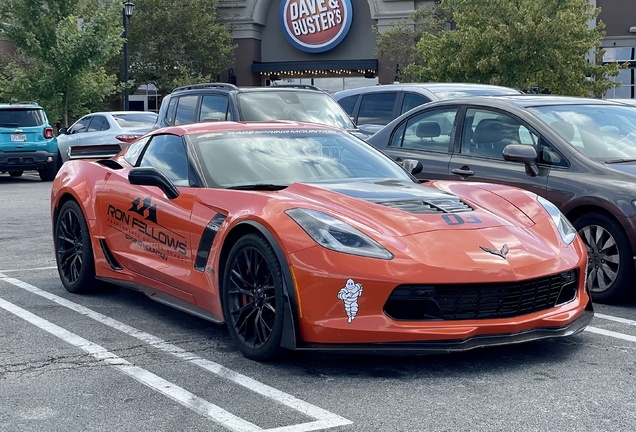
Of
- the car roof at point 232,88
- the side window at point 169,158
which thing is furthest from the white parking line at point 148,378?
the car roof at point 232,88

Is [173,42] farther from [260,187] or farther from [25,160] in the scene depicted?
[260,187]

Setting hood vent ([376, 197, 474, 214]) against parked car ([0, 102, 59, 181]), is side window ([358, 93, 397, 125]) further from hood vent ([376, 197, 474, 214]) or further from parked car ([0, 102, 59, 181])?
parked car ([0, 102, 59, 181])

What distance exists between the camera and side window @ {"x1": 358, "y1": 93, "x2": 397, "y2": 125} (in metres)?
13.3

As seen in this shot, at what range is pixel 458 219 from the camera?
543 centimetres

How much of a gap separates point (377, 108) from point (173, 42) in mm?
32387

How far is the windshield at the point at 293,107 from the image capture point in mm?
12531

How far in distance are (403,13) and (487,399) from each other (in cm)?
4135

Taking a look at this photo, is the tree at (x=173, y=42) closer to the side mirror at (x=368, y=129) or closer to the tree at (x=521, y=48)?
the tree at (x=521, y=48)

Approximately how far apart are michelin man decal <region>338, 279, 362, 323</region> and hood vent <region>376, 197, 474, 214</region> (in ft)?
2.38

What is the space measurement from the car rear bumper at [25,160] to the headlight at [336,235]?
17.5 m

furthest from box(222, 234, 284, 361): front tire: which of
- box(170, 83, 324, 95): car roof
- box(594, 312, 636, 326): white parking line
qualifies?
box(170, 83, 324, 95): car roof

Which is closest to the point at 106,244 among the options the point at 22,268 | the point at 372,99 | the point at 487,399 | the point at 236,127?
the point at 236,127

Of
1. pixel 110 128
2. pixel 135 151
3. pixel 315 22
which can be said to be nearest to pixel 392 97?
pixel 135 151

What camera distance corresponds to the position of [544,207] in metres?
5.96
